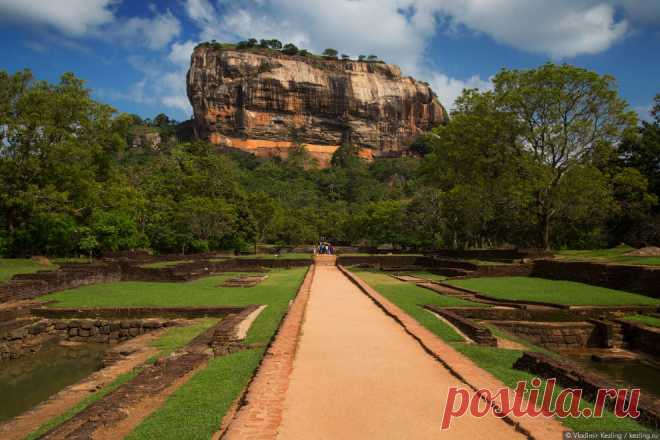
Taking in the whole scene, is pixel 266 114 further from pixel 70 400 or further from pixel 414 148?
pixel 70 400

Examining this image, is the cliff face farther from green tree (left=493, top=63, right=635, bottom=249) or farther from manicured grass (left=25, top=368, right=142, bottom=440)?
manicured grass (left=25, top=368, right=142, bottom=440)

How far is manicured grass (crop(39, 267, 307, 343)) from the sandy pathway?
2.30 m

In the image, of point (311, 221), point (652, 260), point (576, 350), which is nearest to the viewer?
point (576, 350)

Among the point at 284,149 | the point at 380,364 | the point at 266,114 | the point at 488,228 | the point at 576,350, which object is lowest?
the point at 576,350

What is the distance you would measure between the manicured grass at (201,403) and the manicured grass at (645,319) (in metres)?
9.10

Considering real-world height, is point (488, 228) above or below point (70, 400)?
above

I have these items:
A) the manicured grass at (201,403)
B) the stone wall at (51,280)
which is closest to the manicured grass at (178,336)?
the manicured grass at (201,403)

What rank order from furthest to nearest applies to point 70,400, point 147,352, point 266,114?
1. point 266,114
2. point 147,352
3. point 70,400

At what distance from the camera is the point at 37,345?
33.6 ft

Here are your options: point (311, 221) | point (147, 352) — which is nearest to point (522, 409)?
point (147, 352)

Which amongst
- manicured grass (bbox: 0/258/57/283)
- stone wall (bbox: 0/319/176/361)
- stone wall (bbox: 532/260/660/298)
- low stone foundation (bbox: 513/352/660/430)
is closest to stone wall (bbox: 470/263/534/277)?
stone wall (bbox: 532/260/660/298)

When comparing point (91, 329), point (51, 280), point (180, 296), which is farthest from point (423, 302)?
point (51, 280)

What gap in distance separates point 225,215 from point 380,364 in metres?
32.9

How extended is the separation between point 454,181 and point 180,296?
19974 mm
